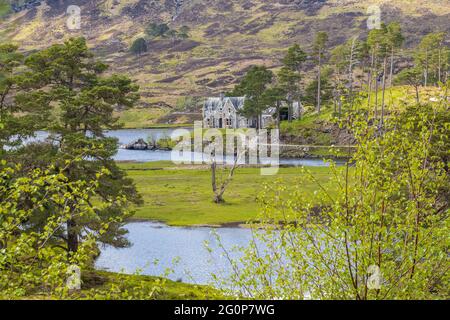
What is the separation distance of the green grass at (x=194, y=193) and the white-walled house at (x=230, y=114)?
5132 cm

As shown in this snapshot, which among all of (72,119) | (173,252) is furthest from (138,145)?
(72,119)

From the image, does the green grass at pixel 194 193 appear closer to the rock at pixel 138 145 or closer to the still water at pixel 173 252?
the still water at pixel 173 252

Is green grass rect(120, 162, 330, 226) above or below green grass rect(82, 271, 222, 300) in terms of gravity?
below

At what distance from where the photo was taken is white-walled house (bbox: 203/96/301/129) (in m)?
159

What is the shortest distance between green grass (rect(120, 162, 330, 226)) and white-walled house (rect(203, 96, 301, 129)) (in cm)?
5132

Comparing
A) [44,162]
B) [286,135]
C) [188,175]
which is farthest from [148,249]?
[286,135]

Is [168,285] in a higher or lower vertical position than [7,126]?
lower

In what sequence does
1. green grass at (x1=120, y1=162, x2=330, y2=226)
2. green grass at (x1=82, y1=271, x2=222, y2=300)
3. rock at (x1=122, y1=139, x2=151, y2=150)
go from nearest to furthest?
1. green grass at (x1=82, y1=271, x2=222, y2=300)
2. green grass at (x1=120, y1=162, x2=330, y2=226)
3. rock at (x1=122, y1=139, x2=151, y2=150)

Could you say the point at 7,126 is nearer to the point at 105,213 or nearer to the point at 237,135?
the point at 105,213

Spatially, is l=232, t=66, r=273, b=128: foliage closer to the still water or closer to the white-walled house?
the white-walled house

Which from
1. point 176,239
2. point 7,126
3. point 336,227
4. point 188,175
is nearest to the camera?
point 336,227

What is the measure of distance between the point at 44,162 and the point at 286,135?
101 meters

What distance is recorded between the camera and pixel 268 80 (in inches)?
5610

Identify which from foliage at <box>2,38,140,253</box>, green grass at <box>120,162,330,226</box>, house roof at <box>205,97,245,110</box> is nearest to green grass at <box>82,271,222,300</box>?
foliage at <box>2,38,140,253</box>
